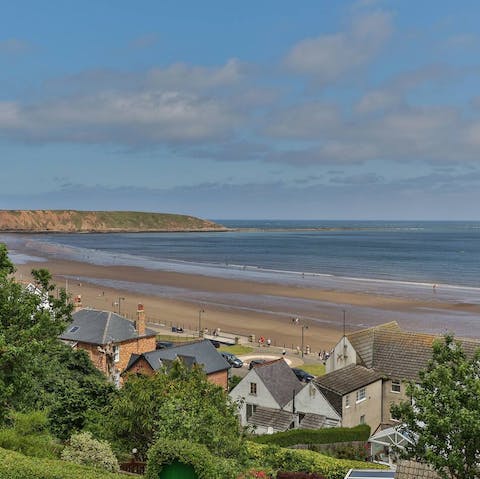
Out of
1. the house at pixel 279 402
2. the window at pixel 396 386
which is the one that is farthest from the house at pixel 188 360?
the window at pixel 396 386

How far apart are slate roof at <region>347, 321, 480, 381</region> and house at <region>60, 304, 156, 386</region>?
17375mm

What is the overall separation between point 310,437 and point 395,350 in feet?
33.9

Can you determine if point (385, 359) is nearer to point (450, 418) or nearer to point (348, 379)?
point (348, 379)

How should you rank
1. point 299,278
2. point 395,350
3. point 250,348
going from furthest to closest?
point 299,278 < point 250,348 < point 395,350

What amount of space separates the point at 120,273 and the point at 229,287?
2965 cm

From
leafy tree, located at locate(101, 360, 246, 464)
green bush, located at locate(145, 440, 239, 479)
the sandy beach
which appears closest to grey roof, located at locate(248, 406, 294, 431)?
leafy tree, located at locate(101, 360, 246, 464)

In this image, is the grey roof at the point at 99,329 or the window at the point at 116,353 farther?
the grey roof at the point at 99,329

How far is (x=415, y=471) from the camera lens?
1939 centimetres

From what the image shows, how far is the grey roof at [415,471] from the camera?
1897cm

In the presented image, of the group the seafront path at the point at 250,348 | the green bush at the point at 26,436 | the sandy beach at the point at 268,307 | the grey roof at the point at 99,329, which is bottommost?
the seafront path at the point at 250,348

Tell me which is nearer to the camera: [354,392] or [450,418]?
[450,418]

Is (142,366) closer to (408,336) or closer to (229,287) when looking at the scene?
(408,336)

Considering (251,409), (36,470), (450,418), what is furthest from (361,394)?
(36,470)

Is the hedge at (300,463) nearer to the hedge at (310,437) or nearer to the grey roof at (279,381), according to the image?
the hedge at (310,437)
